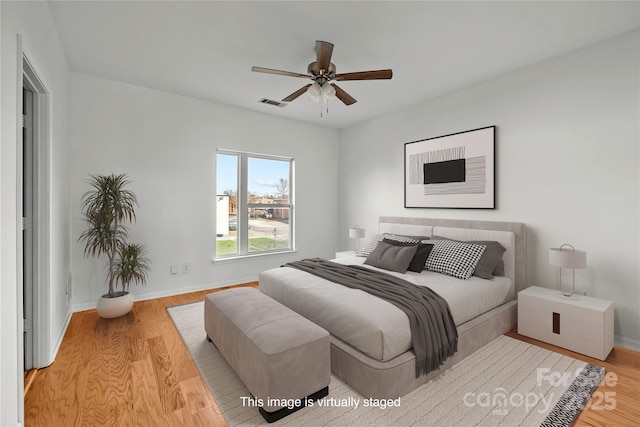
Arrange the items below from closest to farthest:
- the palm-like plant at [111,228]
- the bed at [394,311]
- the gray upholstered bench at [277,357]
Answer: the gray upholstered bench at [277,357], the bed at [394,311], the palm-like plant at [111,228]

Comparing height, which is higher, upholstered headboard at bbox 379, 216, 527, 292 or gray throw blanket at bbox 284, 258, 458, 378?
upholstered headboard at bbox 379, 216, 527, 292

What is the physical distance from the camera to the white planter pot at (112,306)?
10.5 feet

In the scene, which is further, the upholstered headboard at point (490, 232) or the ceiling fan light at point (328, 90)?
the upholstered headboard at point (490, 232)

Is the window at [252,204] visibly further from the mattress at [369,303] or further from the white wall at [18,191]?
the white wall at [18,191]

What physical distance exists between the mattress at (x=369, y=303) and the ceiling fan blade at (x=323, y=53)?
2.02m

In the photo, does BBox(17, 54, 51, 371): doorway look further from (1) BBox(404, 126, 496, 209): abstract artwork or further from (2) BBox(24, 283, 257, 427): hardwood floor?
(1) BBox(404, 126, 496, 209): abstract artwork

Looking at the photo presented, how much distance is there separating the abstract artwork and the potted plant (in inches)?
149

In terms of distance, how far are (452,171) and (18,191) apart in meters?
4.18

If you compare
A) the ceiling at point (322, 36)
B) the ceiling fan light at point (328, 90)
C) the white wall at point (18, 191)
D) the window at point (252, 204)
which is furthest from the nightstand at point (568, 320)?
the white wall at point (18, 191)

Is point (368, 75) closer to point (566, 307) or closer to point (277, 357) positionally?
point (277, 357)

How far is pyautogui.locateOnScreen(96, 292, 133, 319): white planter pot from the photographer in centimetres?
319

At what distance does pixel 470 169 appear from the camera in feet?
12.3

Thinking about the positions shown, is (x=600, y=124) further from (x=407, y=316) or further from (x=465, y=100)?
(x=407, y=316)

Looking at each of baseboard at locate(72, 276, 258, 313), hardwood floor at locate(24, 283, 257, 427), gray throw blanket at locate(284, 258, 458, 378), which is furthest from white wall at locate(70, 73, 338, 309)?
gray throw blanket at locate(284, 258, 458, 378)
